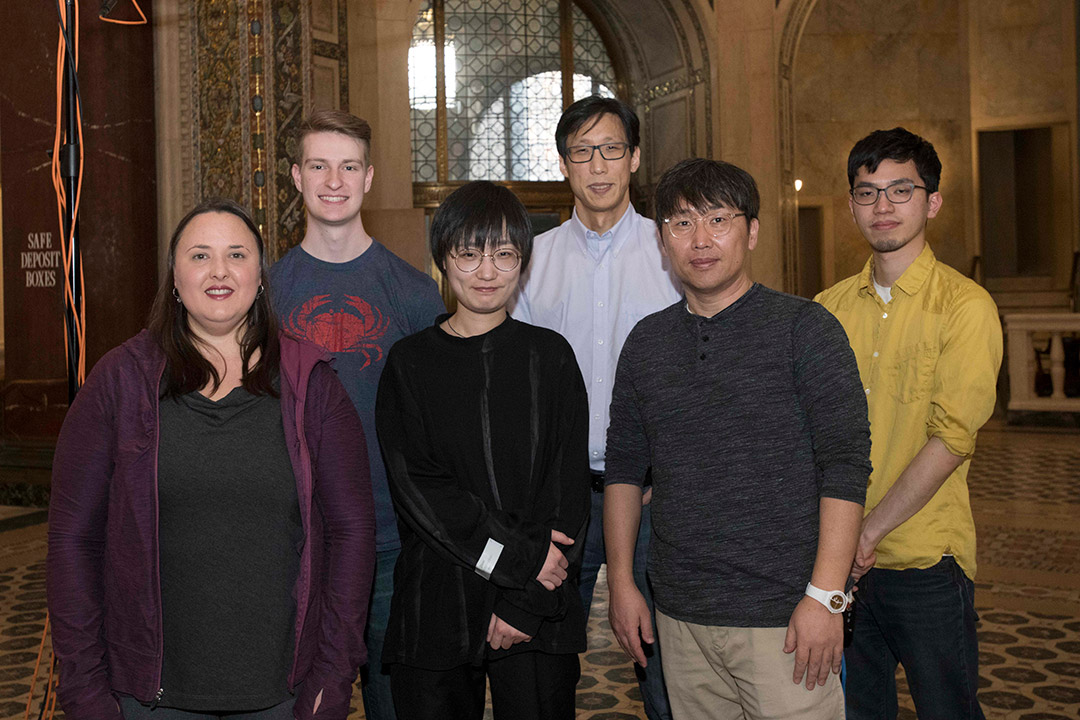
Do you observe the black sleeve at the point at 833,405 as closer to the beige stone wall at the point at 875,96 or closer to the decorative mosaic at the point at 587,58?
the decorative mosaic at the point at 587,58

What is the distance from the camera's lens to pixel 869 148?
8.14ft

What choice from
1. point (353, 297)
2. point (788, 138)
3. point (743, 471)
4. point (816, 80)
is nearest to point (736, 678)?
point (743, 471)

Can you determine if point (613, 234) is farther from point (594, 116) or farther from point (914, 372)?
point (914, 372)

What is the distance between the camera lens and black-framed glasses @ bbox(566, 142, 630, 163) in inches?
107

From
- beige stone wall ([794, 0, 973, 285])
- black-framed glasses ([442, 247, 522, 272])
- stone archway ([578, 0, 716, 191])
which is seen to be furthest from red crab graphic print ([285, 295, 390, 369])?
beige stone wall ([794, 0, 973, 285])

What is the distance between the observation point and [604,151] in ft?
8.96

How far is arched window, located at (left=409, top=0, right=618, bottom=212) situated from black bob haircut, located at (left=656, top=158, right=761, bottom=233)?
847cm

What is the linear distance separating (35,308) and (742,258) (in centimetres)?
694

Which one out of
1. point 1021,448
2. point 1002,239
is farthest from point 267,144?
point 1002,239

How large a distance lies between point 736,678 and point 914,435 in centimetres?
75

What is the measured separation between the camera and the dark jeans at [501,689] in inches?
85.4

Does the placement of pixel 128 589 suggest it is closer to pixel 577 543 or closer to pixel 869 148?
pixel 577 543

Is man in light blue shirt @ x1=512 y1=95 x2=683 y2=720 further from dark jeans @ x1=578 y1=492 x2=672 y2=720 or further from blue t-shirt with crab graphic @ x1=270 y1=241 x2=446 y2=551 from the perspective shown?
blue t-shirt with crab graphic @ x1=270 y1=241 x2=446 y2=551

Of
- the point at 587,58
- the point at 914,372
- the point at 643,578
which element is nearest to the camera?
the point at 914,372
